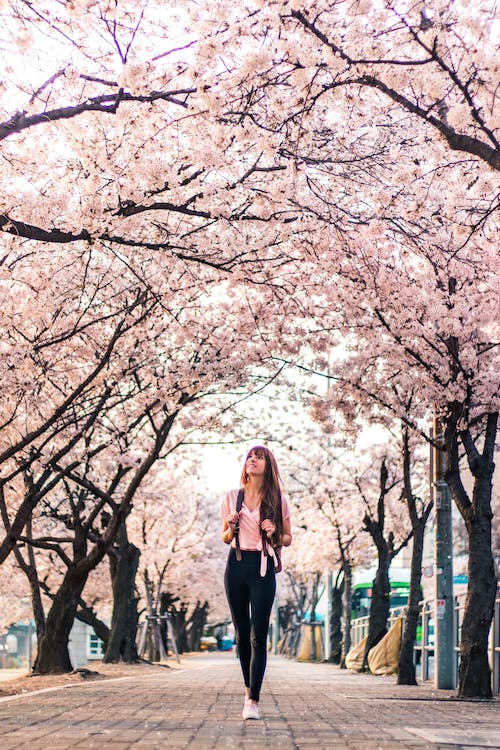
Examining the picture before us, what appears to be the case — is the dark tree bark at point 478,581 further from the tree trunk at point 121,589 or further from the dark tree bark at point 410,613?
the tree trunk at point 121,589

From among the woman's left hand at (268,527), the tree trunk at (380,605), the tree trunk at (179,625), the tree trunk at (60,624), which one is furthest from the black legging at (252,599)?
the tree trunk at (179,625)

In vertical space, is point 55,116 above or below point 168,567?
below

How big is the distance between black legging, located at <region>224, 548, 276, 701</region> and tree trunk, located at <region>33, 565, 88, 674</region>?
1429 cm

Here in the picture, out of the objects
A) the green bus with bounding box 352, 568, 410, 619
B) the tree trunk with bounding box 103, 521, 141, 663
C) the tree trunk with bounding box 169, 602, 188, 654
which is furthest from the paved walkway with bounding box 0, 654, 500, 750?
the tree trunk with bounding box 169, 602, 188, 654

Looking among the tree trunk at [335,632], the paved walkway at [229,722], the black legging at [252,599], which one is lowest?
the paved walkway at [229,722]

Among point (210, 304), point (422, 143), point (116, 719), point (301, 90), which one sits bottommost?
point (116, 719)

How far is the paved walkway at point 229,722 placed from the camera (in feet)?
22.6

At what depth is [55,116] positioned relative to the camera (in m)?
9.98

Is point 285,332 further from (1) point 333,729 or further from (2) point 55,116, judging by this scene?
(1) point 333,729

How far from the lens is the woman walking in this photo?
820 centimetres

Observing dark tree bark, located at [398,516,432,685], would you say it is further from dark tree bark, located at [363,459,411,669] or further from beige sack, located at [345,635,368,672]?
beige sack, located at [345,635,368,672]

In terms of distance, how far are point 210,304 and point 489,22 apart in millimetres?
11992

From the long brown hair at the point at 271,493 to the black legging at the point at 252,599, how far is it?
261mm

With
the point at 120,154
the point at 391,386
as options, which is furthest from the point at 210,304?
the point at 120,154
